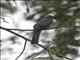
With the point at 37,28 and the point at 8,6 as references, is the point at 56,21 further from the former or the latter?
the point at 37,28

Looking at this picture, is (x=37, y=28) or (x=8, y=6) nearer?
(x=37, y=28)

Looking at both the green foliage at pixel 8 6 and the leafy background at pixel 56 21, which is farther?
the green foliage at pixel 8 6

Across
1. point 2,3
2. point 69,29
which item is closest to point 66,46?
point 69,29

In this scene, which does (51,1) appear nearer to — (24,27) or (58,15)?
(58,15)

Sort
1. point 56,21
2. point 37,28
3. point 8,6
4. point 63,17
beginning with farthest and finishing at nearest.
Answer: point 8,6 < point 63,17 < point 56,21 < point 37,28

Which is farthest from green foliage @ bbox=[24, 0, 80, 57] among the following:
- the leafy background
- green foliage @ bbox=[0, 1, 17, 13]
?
green foliage @ bbox=[0, 1, 17, 13]

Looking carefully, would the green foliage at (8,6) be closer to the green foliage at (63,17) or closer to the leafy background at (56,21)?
the leafy background at (56,21)

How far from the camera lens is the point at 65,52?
12.3 feet

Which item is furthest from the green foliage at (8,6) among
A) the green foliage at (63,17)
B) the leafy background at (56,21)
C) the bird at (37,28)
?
the bird at (37,28)

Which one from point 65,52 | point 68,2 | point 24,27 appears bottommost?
point 65,52

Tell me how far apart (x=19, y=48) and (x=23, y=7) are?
1291 mm

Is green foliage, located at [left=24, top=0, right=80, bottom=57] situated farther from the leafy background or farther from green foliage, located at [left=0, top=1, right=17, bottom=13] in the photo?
green foliage, located at [left=0, top=1, right=17, bottom=13]

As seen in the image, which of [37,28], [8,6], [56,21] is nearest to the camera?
[37,28]

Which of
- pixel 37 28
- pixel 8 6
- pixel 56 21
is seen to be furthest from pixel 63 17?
pixel 37 28
